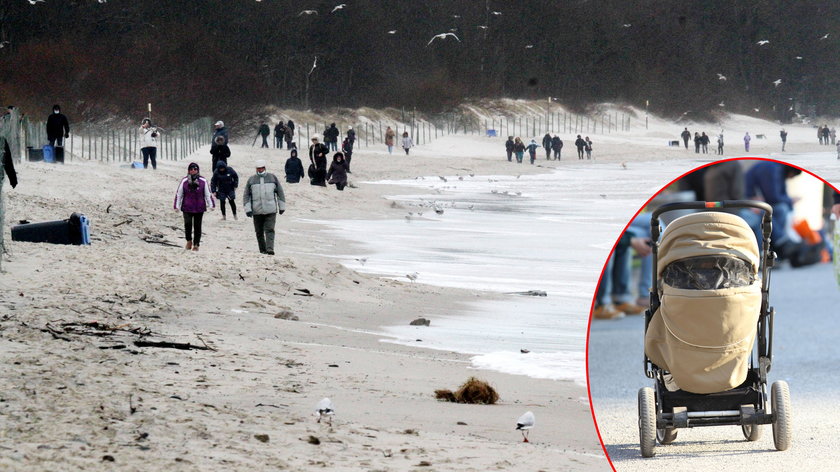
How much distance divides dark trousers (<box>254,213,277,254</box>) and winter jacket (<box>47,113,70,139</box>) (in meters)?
14.9

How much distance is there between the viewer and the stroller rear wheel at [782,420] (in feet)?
7.19

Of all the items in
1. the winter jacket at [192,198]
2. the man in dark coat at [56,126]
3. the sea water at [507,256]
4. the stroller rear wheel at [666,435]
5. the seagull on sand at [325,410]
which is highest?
the man in dark coat at [56,126]

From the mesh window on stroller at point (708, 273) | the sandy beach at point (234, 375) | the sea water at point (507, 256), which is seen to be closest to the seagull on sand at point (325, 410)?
the sandy beach at point (234, 375)

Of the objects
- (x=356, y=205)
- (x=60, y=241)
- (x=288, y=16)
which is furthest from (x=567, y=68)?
(x=60, y=241)

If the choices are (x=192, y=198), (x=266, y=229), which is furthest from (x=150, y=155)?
(x=266, y=229)

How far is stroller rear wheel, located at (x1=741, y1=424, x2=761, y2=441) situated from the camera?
2.23 metres

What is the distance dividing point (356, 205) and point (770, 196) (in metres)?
27.6

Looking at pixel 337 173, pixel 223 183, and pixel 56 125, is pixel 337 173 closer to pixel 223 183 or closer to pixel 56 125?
pixel 56 125

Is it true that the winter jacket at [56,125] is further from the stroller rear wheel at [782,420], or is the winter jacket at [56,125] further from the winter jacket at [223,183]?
the stroller rear wheel at [782,420]

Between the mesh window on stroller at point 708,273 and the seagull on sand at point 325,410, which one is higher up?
the mesh window on stroller at point 708,273

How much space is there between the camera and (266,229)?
17141mm

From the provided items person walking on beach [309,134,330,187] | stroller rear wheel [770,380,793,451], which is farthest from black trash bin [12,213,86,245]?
stroller rear wheel [770,380,793,451]

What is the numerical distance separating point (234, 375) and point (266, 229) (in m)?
9.09

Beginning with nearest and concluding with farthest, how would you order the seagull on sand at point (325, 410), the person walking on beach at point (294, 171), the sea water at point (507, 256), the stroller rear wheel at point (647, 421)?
the stroller rear wheel at point (647, 421) < the seagull on sand at point (325, 410) < the sea water at point (507, 256) < the person walking on beach at point (294, 171)
